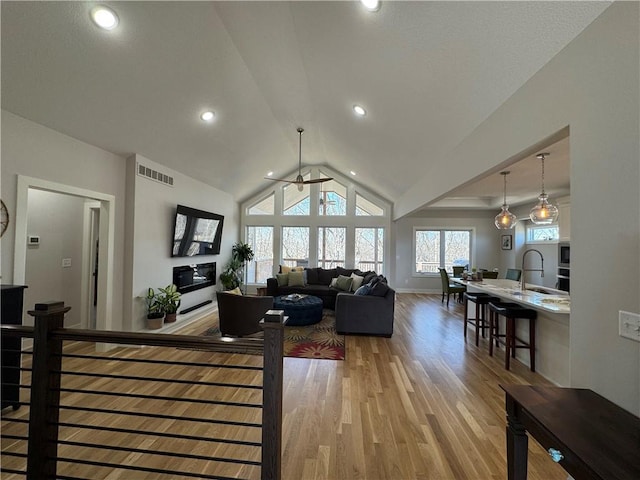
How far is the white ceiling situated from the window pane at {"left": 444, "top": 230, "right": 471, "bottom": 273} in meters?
4.23

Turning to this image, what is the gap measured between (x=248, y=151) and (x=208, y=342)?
5.07 meters

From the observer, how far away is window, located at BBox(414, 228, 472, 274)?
9000 millimetres

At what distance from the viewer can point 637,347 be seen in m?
1.29

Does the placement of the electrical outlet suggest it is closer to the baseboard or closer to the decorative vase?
the decorative vase

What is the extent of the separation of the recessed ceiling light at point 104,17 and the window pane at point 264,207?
6.33 meters

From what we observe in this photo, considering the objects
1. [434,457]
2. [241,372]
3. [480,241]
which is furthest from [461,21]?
[480,241]

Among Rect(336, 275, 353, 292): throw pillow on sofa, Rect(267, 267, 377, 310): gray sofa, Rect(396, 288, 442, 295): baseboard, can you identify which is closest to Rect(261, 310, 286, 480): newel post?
Rect(267, 267, 377, 310): gray sofa

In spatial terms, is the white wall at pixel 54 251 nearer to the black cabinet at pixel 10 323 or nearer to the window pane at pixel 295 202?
the black cabinet at pixel 10 323

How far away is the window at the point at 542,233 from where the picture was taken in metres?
6.88

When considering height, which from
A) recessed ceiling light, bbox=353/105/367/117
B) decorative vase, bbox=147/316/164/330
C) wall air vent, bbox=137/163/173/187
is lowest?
decorative vase, bbox=147/316/164/330

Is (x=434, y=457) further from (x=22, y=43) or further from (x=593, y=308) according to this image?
(x=22, y=43)

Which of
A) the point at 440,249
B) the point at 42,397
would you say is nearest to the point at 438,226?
the point at 440,249

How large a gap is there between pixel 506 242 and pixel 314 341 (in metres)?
7.22

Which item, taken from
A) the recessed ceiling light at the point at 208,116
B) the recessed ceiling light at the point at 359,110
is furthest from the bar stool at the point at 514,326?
the recessed ceiling light at the point at 208,116
